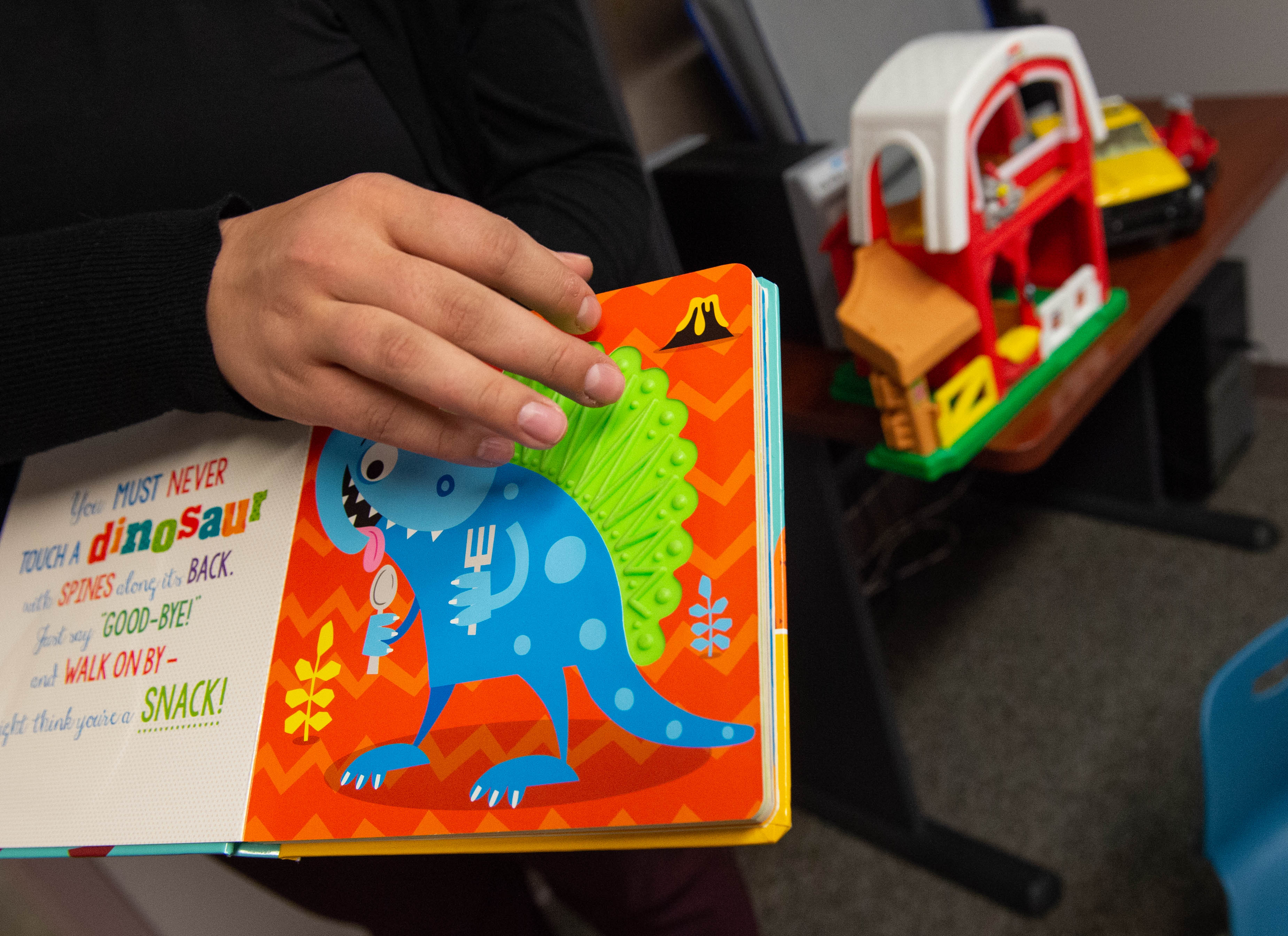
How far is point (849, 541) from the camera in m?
1.18

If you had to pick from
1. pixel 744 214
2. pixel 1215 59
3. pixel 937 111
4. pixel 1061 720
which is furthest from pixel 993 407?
pixel 1215 59

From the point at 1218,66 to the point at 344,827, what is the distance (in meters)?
1.84

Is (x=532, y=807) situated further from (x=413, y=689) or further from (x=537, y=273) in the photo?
(x=537, y=273)

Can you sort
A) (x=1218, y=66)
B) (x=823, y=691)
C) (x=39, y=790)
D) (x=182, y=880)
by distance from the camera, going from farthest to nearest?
(x=1218, y=66)
(x=823, y=691)
(x=182, y=880)
(x=39, y=790)

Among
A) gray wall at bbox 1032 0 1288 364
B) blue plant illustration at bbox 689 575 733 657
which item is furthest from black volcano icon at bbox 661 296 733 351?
gray wall at bbox 1032 0 1288 364

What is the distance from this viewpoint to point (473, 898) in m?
0.77

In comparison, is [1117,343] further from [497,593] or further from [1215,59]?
[1215,59]

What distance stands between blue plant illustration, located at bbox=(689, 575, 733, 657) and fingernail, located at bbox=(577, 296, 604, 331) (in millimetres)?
130

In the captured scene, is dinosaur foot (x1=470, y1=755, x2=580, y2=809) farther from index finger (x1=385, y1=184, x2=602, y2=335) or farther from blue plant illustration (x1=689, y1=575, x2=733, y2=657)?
index finger (x1=385, y1=184, x2=602, y2=335)

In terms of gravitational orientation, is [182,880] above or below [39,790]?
below

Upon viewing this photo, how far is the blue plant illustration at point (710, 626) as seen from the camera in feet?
1.14

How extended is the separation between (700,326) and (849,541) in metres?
0.85

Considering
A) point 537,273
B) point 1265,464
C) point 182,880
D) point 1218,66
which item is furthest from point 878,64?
point 182,880

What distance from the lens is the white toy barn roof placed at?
0.69 meters
